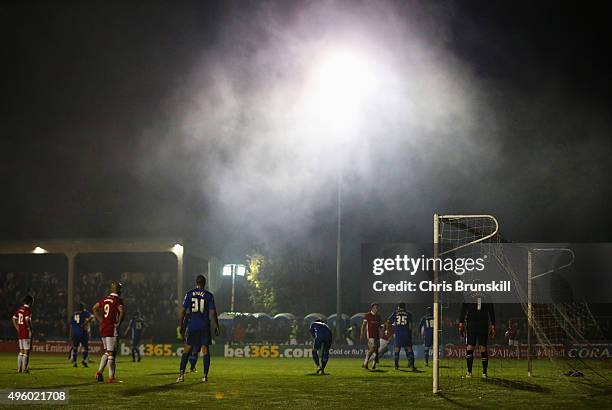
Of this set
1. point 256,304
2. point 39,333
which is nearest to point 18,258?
Result: point 39,333

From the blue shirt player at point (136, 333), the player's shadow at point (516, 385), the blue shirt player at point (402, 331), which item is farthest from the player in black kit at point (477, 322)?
the blue shirt player at point (136, 333)

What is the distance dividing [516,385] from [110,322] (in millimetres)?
8957

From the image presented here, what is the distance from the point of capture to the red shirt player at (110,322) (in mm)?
16766

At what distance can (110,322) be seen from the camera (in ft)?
55.8

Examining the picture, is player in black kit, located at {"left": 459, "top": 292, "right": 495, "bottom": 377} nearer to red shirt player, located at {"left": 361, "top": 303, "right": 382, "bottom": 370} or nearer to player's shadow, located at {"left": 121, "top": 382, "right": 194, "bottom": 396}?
red shirt player, located at {"left": 361, "top": 303, "right": 382, "bottom": 370}

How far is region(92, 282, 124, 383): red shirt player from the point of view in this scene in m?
16.8

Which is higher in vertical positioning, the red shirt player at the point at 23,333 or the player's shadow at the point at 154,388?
the red shirt player at the point at 23,333

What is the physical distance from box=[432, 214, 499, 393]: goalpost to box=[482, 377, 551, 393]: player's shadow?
193 centimetres

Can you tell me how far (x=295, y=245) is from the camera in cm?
5684

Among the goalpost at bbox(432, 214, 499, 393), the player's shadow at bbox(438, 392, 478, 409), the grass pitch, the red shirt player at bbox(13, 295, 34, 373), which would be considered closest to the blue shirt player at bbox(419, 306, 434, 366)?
the grass pitch

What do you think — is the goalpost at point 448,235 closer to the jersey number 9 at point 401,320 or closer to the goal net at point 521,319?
the goal net at point 521,319

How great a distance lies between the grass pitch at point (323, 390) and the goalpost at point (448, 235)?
793 millimetres

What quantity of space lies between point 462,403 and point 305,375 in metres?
7.73

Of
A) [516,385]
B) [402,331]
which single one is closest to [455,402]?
[516,385]
